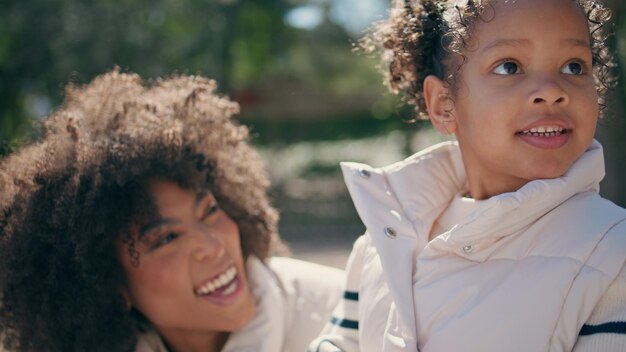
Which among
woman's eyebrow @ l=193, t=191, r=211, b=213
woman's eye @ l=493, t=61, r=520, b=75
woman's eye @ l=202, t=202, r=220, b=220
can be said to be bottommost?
woman's eye @ l=202, t=202, r=220, b=220

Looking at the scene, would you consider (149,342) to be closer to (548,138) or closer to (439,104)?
(439,104)

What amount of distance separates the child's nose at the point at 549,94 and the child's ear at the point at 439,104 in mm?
351

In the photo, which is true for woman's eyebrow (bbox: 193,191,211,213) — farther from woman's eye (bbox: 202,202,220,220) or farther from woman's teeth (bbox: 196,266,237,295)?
woman's teeth (bbox: 196,266,237,295)

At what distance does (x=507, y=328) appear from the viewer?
185 centimetres

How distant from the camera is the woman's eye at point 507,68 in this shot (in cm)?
201

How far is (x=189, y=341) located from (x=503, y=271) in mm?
1384

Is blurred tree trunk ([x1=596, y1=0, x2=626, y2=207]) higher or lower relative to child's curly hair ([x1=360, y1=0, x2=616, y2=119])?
lower

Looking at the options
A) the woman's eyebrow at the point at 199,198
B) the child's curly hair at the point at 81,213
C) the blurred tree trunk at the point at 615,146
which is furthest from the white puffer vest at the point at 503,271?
the blurred tree trunk at the point at 615,146

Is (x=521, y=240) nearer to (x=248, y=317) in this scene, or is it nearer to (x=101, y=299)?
(x=248, y=317)

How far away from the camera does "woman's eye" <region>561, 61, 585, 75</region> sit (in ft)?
6.52

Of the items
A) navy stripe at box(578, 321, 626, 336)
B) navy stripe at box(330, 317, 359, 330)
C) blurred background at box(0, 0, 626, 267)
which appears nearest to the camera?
navy stripe at box(578, 321, 626, 336)

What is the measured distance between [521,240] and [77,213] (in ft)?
4.91

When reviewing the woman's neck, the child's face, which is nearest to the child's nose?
the child's face

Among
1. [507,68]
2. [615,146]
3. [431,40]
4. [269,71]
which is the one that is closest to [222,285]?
[431,40]
